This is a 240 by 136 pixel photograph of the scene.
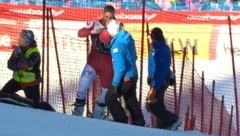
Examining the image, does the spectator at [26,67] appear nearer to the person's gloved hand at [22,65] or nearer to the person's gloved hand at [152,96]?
the person's gloved hand at [22,65]

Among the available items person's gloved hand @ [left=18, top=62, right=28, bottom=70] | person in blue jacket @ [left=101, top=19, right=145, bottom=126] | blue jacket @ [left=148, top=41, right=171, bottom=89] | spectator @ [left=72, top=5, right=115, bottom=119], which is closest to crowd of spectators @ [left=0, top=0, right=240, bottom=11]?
blue jacket @ [left=148, top=41, right=171, bottom=89]

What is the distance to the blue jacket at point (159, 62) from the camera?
869 centimetres

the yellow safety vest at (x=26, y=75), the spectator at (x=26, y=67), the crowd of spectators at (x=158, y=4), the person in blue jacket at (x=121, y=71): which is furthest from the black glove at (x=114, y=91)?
the crowd of spectators at (x=158, y=4)

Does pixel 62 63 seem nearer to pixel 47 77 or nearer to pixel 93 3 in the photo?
pixel 47 77

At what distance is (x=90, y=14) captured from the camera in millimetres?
14422

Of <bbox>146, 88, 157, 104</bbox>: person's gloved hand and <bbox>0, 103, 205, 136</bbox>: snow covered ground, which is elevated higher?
<bbox>0, 103, 205, 136</bbox>: snow covered ground

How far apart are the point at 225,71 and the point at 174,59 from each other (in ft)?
10.5

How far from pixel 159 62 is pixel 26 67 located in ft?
5.25

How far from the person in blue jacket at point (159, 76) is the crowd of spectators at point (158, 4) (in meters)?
6.26

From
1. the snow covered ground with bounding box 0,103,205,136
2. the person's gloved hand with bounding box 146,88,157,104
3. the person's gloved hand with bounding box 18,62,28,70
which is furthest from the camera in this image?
the person's gloved hand with bounding box 146,88,157,104

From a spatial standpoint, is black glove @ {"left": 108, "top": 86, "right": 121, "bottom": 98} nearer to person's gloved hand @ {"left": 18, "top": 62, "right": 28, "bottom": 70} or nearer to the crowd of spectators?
person's gloved hand @ {"left": 18, "top": 62, "right": 28, "bottom": 70}

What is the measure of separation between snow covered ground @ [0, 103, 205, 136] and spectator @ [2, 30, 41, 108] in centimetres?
467

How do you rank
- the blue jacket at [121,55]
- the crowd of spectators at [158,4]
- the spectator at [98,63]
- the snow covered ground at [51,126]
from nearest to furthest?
the snow covered ground at [51,126] < the blue jacket at [121,55] < the spectator at [98,63] < the crowd of spectators at [158,4]

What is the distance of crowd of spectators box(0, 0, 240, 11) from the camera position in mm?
15673
